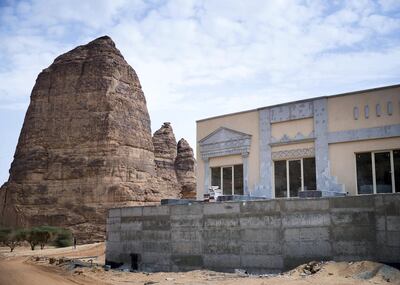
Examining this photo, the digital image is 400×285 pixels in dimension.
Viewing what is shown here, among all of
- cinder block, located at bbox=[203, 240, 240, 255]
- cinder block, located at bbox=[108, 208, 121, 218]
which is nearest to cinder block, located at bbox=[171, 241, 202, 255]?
cinder block, located at bbox=[203, 240, 240, 255]

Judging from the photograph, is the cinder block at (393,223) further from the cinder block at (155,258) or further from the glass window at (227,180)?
the glass window at (227,180)

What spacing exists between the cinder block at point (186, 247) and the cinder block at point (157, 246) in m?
0.27

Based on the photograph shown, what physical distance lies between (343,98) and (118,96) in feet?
147

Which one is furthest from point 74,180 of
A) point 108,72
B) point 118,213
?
point 118,213

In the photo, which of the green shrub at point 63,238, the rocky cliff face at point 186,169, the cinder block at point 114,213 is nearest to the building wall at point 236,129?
the cinder block at point 114,213

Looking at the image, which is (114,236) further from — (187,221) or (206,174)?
(206,174)

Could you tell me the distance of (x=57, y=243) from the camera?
46375 millimetres

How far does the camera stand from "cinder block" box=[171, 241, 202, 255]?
14641mm

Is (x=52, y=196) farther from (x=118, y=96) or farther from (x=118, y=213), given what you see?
→ (x=118, y=213)

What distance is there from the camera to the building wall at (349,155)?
1605 cm

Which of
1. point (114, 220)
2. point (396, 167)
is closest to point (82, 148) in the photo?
point (114, 220)

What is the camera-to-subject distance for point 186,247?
14867 mm

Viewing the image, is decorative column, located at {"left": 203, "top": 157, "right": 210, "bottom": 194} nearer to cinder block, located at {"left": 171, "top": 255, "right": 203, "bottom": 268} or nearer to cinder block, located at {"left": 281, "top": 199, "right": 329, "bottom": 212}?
cinder block, located at {"left": 171, "top": 255, "right": 203, "bottom": 268}

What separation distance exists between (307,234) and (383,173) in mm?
4928
